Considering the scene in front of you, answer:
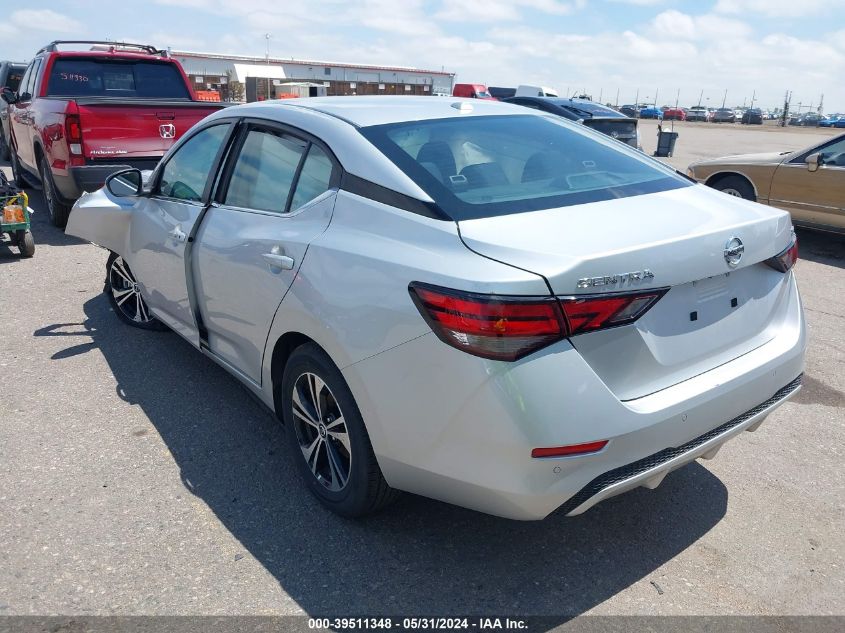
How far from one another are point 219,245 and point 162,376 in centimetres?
141

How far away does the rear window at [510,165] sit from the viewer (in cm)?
268

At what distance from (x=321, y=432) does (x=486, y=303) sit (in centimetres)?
119

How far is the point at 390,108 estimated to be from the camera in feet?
11.0

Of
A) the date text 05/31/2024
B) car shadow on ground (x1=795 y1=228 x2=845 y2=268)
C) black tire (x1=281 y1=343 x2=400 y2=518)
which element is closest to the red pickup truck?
black tire (x1=281 y1=343 x2=400 y2=518)

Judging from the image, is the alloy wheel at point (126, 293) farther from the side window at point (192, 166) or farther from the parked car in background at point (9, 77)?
the parked car in background at point (9, 77)

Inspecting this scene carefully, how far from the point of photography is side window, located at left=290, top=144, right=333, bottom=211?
9.84 ft

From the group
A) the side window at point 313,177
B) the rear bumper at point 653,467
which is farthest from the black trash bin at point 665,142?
the rear bumper at point 653,467

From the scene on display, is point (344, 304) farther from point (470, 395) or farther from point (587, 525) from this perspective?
point (587, 525)

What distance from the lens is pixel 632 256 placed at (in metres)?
2.31

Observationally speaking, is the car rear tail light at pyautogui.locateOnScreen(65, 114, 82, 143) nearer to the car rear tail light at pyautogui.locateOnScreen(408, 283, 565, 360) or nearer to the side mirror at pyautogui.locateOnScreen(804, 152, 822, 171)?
the car rear tail light at pyautogui.locateOnScreen(408, 283, 565, 360)

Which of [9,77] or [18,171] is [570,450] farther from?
[9,77]

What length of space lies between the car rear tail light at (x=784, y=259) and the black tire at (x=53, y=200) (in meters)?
7.68

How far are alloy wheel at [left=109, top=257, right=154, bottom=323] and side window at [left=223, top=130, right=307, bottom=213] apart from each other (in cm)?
186

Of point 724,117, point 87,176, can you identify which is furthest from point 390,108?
point 724,117
